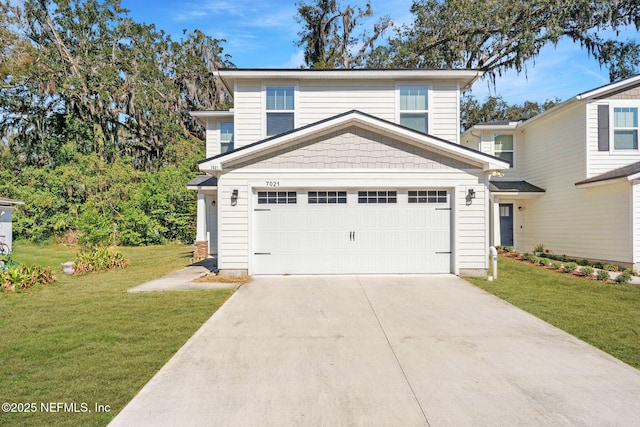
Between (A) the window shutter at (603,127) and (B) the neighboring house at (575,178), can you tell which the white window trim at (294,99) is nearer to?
(B) the neighboring house at (575,178)

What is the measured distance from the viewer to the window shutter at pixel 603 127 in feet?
44.5

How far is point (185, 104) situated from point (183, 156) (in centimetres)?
614

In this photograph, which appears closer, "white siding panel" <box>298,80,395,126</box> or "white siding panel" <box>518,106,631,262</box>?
"white siding panel" <box>518,106,631,262</box>

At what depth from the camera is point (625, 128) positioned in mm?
13586

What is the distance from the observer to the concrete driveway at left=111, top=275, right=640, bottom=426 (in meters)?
3.57

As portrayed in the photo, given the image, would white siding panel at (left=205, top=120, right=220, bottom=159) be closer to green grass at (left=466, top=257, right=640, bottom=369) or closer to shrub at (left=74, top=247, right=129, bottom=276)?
shrub at (left=74, top=247, right=129, bottom=276)

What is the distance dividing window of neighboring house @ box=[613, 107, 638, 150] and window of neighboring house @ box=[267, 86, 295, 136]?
11.3m

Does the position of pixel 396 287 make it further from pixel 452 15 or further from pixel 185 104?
pixel 185 104

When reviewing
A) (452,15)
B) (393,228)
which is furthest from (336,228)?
(452,15)

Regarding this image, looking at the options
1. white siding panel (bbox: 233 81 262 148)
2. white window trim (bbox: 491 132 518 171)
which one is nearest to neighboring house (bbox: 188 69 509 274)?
white siding panel (bbox: 233 81 262 148)

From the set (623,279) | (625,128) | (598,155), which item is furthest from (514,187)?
(623,279)

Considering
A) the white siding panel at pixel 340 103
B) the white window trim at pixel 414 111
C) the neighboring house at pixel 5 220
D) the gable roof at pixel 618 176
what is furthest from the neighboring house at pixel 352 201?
the neighboring house at pixel 5 220

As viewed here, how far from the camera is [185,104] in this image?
30.1 metres

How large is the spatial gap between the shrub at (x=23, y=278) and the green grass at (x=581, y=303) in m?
11.3
